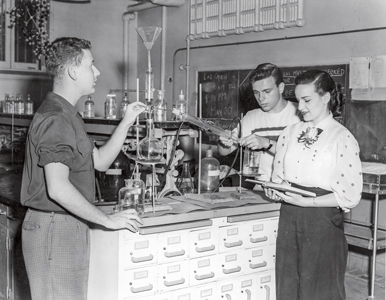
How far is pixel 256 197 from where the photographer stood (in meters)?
2.80

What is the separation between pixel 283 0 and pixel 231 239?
351 centimetres

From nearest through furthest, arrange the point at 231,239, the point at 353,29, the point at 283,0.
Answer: the point at 231,239 < the point at 353,29 < the point at 283,0

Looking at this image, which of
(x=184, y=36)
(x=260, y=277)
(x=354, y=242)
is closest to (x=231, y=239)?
(x=260, y=277)

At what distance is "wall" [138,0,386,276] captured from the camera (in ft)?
15.1

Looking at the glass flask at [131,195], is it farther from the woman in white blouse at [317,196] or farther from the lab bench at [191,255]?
the woman in white blouse at [317,196]

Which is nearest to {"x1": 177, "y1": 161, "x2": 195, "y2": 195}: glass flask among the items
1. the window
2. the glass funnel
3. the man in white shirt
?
the man in white shirt

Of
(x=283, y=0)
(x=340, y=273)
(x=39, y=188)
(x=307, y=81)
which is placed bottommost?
(x=340, y=273)

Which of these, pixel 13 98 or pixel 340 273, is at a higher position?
pixel 13 98

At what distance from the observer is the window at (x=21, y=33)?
20.7ft

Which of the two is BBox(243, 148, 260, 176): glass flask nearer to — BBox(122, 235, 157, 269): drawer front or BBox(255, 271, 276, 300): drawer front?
BBox(255, 271, 276, 300): drawer front

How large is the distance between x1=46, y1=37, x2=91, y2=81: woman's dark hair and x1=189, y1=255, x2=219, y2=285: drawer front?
1089 millimetres

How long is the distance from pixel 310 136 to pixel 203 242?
73 cm

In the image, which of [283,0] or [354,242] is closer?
[354,242]

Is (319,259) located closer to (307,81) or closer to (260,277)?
(260,277)
